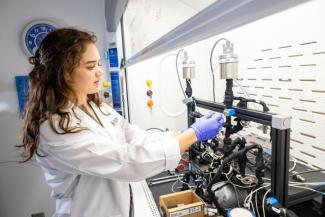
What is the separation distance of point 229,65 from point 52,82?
691 mm

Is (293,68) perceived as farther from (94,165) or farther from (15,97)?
(15,97)

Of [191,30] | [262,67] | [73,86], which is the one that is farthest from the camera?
[262,67]

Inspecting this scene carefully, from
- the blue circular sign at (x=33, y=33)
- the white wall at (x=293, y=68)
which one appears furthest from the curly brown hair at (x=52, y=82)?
the blue circular sign at (x=33, y=33)

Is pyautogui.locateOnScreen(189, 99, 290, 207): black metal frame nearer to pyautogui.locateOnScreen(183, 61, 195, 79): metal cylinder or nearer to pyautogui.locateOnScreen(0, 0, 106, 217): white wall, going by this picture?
pyautogui.locateOnScreen(183, 61, 195, 79): metal cylinder

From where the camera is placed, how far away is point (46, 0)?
7.53 feet

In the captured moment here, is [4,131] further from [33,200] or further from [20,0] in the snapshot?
[20,0]

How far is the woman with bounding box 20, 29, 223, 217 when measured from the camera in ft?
2.44

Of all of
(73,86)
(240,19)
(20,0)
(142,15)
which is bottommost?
(73,86)

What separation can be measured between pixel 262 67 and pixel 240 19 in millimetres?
1059

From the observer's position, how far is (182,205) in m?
0.96

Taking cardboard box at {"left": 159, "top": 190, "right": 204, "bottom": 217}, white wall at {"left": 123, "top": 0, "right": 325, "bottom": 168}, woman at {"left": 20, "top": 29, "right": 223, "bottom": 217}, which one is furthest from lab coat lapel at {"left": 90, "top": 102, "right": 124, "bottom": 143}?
white wall at {"left": 123, "top": 0, "right": 325, "bottom": 168}

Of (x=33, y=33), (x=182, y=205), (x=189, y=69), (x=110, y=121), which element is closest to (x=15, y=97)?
(x=33, y=33)

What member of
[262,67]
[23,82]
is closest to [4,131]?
[23,82]

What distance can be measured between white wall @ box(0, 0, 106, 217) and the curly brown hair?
1783 millimetres
